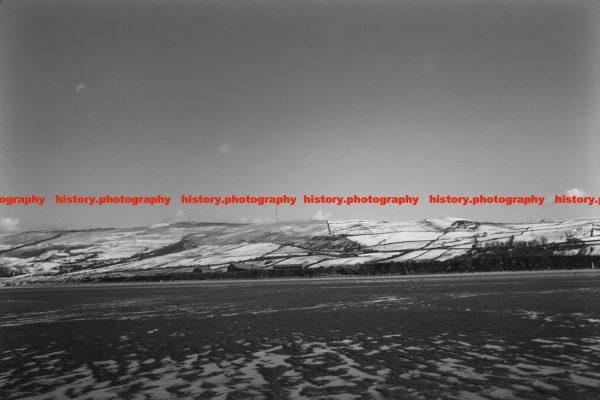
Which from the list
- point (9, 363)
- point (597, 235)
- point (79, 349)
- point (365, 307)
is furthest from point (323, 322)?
point (597, 235)

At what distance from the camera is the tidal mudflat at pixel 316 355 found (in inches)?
709

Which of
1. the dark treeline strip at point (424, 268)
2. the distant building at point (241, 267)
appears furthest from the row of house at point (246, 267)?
the dark treeline strip at point (424, 268)

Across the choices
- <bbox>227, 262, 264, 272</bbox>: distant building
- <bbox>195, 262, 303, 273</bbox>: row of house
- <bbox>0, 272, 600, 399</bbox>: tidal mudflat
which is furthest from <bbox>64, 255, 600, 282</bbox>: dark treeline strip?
<bbox>0, 272, 600, 399</bbox>: tidal mudflat

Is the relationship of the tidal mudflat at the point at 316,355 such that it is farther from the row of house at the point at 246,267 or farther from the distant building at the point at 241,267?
the distant building at the point at 241,267

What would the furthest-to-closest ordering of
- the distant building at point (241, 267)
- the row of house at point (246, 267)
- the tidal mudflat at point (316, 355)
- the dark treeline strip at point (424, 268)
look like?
the distant building at point (241, 267)
the row of house at point (246, 267)
the dark treeline strip at point (424, 268)
the tidal mudflat at point (316, 355)

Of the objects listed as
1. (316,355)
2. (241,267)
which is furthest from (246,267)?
(316,355)

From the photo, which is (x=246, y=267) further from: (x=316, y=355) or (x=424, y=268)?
(x=316, y=355)

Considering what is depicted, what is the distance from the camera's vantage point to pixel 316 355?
24.5 m

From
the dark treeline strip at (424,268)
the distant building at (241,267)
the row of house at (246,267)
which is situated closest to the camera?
the dark treeline strip at (424,268)

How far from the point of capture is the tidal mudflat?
59.1 ft

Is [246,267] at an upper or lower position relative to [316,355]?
lower

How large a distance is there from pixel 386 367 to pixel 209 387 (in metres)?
6.55

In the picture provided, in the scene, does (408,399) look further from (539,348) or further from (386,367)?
(539,348)

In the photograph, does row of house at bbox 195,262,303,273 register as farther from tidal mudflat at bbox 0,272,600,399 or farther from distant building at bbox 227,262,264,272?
tidal mudflat at bbox 0,272,600,399
